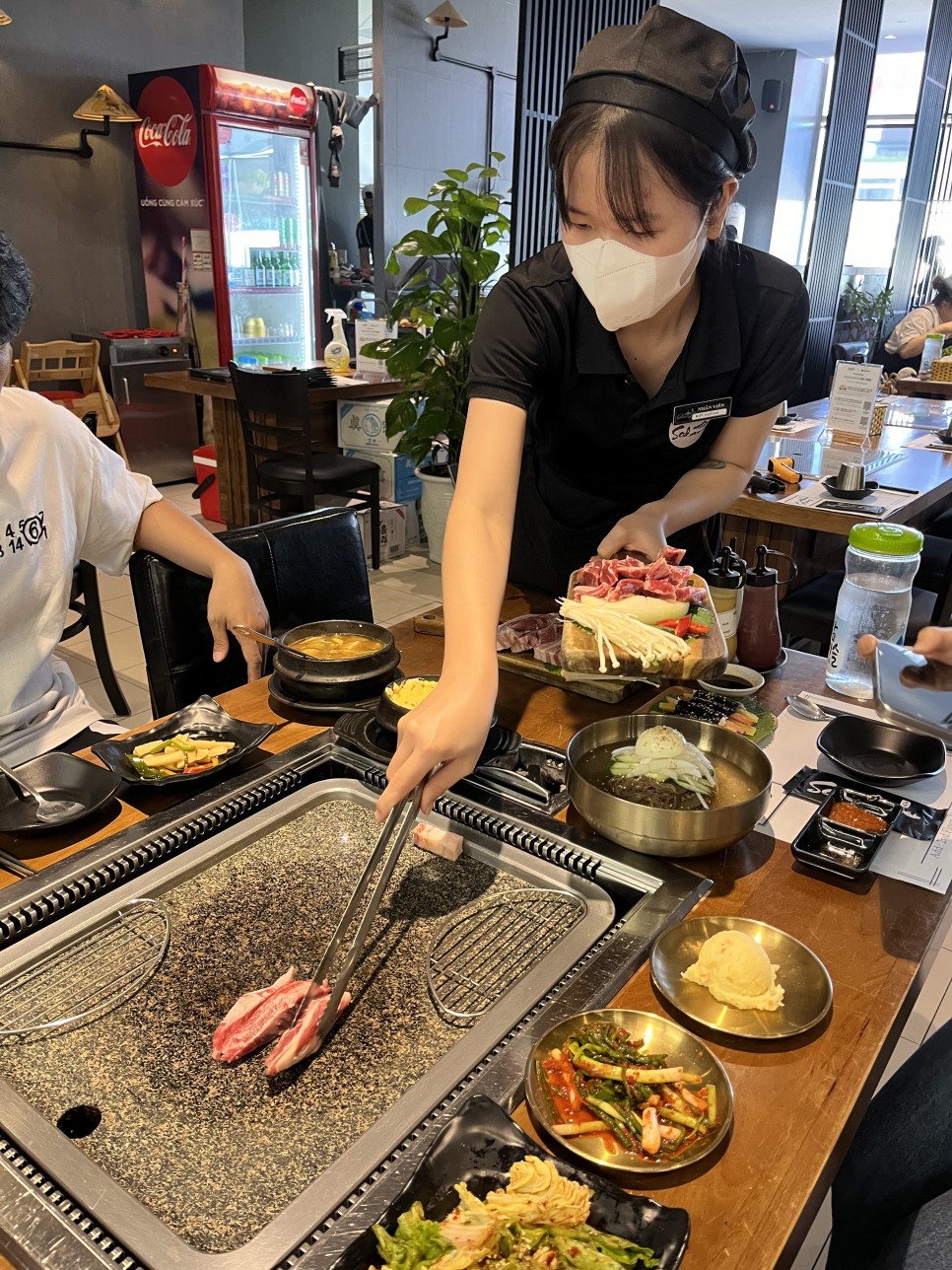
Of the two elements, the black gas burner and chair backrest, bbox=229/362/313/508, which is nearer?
the black gas burner

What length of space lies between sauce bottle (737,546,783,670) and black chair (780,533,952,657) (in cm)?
113

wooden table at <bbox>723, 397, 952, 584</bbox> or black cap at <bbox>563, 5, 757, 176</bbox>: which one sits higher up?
black cap at <bbox>563, 5, 757, 176</bbox>

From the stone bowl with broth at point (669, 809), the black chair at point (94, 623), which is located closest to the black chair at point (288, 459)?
the black chair at point (94, 623)

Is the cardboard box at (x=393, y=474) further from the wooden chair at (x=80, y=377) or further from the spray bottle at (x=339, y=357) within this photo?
the wooden chair at (x=80, y=377)

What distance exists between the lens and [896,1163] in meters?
1.02

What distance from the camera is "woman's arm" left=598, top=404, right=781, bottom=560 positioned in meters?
1.59

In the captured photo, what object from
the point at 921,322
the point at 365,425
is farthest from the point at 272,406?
the point at 921,322

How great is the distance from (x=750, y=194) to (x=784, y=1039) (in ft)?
43.2

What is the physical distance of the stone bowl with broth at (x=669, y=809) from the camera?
3.53ft

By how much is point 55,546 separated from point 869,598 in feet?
5.01

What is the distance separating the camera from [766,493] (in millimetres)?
3088

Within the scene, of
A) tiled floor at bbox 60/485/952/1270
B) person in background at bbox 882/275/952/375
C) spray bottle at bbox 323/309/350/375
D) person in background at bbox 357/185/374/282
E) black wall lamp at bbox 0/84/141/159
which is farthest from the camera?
person in background at bbox 357/185/374/282

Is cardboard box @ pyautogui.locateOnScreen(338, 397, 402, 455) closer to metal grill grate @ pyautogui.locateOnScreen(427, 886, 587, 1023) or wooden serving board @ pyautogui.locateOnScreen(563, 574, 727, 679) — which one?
wooden serving board @ pyautogui.locateOnScreen(563, 574, 727, 679)

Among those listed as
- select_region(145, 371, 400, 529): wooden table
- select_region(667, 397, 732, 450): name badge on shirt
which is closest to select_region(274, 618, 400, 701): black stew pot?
select_region(667, 397, 732, 450): name badge on shirt
